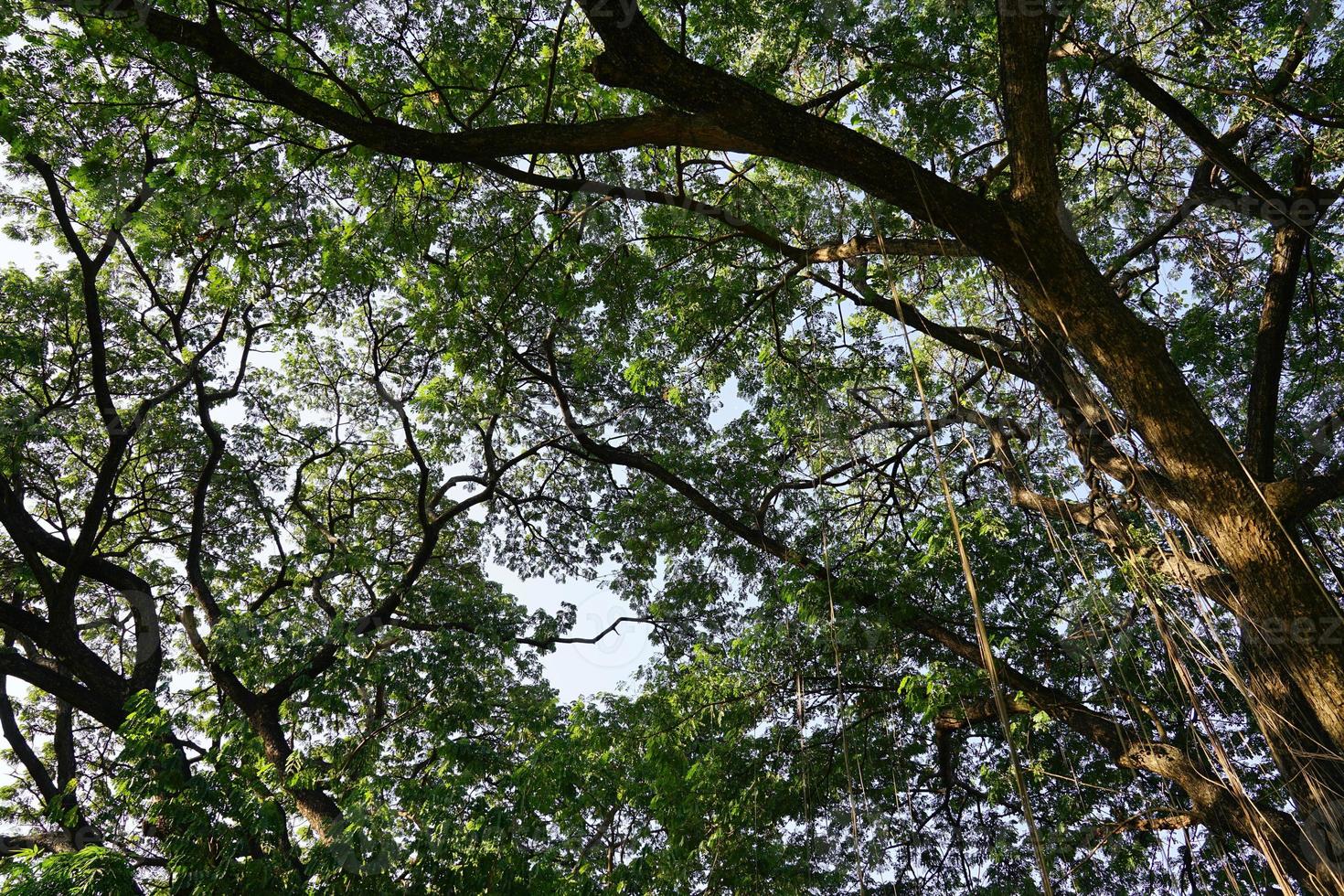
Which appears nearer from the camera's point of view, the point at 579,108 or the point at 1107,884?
the point at 579,108

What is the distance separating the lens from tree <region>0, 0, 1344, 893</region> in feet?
11.5

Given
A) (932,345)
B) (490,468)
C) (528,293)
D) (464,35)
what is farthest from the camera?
(490,468)

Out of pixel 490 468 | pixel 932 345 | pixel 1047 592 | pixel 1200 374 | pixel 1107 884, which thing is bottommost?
pixel 1107 884

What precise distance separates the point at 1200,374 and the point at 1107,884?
3868 mm

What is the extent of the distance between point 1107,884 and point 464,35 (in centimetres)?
740

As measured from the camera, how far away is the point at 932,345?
6.65 m

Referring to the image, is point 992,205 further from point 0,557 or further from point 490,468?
point 0,557

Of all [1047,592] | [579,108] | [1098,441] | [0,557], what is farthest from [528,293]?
[0,557]

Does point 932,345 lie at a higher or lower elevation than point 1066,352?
higher

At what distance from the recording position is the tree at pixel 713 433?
3.51 m

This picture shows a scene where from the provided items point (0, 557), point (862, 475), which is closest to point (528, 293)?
point (862, 475)

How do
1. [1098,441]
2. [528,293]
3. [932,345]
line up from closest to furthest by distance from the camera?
[1098,441] → [528,293] → [932,345]

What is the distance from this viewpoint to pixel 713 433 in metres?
7.29

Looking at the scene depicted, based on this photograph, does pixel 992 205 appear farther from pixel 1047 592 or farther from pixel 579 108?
pixel 1047 592
